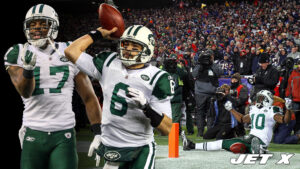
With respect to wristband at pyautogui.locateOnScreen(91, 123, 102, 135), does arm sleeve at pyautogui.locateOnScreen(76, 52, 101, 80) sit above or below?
above

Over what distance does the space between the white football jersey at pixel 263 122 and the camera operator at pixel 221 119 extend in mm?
1872

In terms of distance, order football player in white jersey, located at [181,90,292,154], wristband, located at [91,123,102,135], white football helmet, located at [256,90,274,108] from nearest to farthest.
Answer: wristband, located at [91,123,102,135]
football player in white jersey, located at [181,90,292,154]
white football helmet, located at [256,90,274,108]

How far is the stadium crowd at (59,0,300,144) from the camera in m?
13.8

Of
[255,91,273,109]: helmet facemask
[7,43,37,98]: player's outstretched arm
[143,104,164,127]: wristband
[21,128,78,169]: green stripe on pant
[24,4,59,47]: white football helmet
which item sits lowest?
[255,91,273,109]: helmet facemask

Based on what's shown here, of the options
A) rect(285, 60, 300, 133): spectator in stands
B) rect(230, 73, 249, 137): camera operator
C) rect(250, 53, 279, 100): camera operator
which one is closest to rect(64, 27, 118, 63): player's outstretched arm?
rect(250, 53, 279, 100): camera operator

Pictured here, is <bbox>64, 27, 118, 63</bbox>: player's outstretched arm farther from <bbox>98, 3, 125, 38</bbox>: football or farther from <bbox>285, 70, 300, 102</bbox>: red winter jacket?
<bbox>285, 70, 300, 102</bbox>: red winter jacket

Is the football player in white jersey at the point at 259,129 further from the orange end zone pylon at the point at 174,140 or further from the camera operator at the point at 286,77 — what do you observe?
the camera operator at the point at 286,77

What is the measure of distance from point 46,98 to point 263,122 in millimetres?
4569

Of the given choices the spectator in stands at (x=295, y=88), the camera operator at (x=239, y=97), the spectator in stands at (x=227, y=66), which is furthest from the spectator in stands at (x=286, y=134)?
the spectator in stands at (x=227, y=66)

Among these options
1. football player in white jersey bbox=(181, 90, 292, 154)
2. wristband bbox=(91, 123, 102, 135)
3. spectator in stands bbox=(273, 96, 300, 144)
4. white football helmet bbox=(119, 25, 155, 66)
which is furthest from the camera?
spectator in stands bbox=(273, 96, 300, 144)

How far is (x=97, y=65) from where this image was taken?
2.92m

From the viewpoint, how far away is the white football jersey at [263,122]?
684 cm

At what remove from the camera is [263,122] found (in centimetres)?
688

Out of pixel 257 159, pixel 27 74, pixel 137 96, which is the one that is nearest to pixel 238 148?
pixel 257 159
